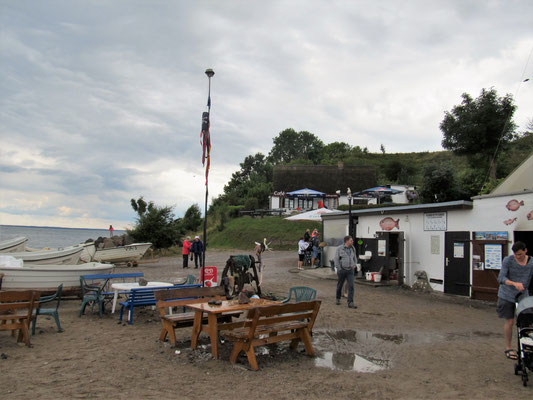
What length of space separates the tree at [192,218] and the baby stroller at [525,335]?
4193cm

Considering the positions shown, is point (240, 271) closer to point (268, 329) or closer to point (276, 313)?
point (268, 329)

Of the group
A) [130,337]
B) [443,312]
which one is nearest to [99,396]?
[130,337]

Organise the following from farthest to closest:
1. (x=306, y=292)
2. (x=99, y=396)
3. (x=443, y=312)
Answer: (x=443, y=312), (x=306, y=292), (x=99, y=396)

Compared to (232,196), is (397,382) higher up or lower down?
lower down

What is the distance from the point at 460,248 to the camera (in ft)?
41.5

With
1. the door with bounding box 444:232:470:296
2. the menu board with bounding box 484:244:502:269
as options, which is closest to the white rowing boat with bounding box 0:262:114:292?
the door with bounding box 444:232:470:296

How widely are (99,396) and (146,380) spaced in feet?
2.20

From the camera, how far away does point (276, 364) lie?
232 inches

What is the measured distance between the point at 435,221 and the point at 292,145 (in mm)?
81698

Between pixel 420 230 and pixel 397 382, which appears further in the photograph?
pixel 420 230

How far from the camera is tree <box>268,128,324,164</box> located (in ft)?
308

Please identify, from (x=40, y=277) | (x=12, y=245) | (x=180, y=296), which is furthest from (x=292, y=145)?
(x=180, y=296)

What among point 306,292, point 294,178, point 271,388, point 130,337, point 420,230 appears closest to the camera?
point 271,388

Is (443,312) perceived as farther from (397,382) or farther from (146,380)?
(146,380)
